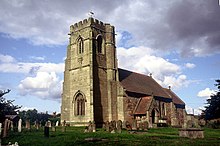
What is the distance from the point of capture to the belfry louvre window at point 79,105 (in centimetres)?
3341

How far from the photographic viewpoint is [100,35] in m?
36.3

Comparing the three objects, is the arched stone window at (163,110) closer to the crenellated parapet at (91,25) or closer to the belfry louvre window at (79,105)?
the belfry louvre window at (79,105)

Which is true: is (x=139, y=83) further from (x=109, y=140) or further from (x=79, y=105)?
(x=109, y=140)

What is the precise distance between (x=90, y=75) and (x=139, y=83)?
1211 cm

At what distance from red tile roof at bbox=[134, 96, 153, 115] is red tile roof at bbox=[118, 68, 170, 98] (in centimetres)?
133

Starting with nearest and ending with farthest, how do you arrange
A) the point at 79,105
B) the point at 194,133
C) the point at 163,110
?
the point at 194,133, the point at 79,105, the point at 163,110

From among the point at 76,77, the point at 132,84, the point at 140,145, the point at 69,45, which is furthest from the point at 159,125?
the point at 140,145

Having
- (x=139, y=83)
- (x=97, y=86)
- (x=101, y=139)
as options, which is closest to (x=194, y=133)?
(x=101, y=139)

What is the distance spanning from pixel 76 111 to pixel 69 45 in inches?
417

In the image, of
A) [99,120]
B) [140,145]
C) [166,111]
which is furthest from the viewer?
[166,111]

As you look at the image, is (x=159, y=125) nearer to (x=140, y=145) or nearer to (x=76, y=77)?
(x=76, y=77)

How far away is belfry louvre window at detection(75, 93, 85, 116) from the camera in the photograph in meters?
33.4

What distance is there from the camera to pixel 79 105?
3391cm

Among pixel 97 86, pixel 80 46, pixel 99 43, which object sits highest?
pixel 99 43
